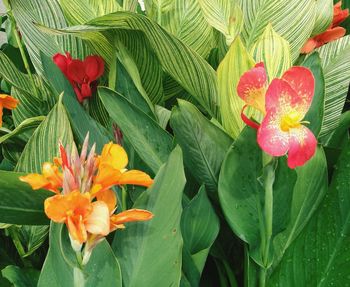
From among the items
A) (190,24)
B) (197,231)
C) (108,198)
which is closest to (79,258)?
(108,198)

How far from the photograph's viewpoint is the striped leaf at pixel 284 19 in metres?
0.70

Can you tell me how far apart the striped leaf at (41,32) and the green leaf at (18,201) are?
0.25m

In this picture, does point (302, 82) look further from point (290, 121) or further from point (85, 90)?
point (85, 90)

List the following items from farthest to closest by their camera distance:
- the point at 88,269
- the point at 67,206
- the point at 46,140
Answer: the point at 46,140 → the point at 88,269 → the point at 67,206

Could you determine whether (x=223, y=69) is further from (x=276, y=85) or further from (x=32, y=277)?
(x=32, y=277)

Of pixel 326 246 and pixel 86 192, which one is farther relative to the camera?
pixel 326 246

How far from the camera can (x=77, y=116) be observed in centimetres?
63

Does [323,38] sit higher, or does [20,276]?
[323,38]

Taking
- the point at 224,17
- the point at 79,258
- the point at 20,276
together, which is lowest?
the point at 20,276

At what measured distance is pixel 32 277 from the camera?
61 centimetres

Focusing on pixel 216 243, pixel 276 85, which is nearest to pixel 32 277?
pixel 216 243

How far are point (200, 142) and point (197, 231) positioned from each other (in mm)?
93

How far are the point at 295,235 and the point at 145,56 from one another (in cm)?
27

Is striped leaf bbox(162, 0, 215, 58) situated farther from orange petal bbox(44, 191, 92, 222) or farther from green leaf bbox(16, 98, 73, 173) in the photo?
orange petal bbox(44, 191, 92, 222)
